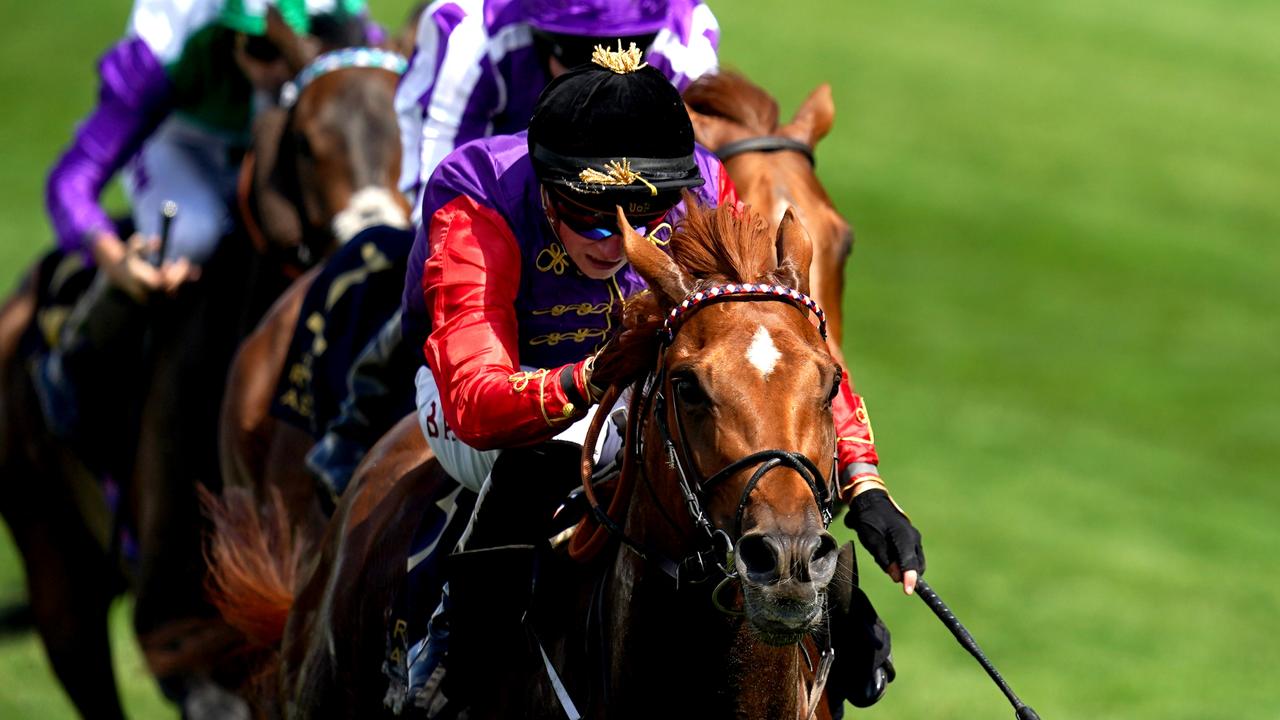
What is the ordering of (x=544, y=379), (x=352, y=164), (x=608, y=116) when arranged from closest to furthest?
(x=544, y=379) → (x=608, y=116) → (x=352, y=164)

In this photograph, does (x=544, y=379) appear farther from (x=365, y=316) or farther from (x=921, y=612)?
(x=921, y=612)

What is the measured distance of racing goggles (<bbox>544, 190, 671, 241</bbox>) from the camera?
3752 millimetres

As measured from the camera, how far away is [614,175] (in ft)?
12.0

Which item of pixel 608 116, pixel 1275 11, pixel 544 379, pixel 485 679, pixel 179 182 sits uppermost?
pixel 608 116

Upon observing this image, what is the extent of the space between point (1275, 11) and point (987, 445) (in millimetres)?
15171

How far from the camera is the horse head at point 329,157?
6.82m


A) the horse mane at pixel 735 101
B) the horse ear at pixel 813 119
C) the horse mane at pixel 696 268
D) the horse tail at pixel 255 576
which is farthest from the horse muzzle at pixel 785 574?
the horse ear at pixel 813 119

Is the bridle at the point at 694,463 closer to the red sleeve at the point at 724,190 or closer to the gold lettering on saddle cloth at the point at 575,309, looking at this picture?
the gold lettering on saddle cloth at the point at 575,309

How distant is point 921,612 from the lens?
33.5 feet

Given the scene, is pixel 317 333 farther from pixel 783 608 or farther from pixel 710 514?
pixel 783 608

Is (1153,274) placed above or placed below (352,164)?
below

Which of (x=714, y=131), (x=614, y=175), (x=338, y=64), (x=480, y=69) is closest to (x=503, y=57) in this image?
(x=480, y=69)


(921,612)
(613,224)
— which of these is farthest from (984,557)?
(613,224)

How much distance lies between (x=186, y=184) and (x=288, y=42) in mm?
862
